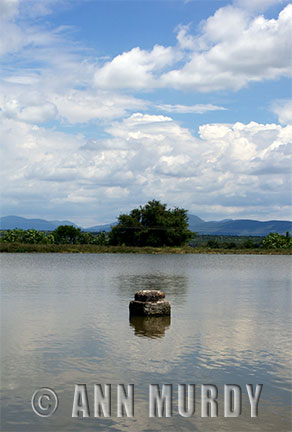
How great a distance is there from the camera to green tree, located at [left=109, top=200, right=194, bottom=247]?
107 metres

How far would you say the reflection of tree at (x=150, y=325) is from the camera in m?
14.9

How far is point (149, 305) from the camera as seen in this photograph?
1769 centimetres

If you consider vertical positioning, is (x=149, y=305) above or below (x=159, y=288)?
above

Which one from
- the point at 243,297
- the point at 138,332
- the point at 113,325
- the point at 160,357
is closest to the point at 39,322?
the point at 113,325

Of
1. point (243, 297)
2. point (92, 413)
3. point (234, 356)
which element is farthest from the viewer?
point (243, 297)

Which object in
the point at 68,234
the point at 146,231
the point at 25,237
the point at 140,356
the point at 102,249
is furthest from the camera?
the point at 68,234

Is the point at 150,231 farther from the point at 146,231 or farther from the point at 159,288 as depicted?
the point at 159,288

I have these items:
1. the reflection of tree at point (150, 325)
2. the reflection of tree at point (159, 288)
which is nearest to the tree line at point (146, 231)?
the reflection of tree at point (159, 288)

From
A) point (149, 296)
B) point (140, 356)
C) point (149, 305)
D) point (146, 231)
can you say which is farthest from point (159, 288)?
point (146, 231)

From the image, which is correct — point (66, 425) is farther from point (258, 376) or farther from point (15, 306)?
point (15, 306)

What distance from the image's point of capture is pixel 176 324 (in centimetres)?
1659

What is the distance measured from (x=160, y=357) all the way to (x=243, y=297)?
14551 millimetres

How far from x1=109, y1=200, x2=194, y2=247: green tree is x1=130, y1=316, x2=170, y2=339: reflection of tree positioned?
88.2 m

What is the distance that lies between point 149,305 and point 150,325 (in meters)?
1.32
